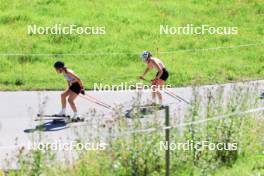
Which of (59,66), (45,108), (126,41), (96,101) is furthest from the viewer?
(126,41)

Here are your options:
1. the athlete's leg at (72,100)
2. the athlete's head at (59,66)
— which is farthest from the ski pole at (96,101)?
the athlete's head at (59,66)

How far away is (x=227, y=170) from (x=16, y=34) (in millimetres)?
15265

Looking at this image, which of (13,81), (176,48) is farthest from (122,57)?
(13,81)

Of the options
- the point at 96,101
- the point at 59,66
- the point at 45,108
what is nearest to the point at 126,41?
the point at 96,101

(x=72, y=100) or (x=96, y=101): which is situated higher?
(x=96, y=101)

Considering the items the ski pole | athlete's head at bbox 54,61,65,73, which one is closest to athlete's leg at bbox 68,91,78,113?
athlete's head at bbox 54,61,65,73

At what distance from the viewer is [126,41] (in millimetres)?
24750

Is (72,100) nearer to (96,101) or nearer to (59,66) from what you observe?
(59,66)

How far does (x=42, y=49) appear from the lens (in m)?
23.9

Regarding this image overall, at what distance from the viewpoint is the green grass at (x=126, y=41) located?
71.9ft

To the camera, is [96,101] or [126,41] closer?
[96,101]

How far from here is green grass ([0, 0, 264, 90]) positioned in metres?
21.9

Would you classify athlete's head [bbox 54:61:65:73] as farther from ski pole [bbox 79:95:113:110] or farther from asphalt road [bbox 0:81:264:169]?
ski pole [bbox 79:95:113:110]

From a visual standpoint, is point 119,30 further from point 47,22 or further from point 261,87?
point 261,87
